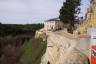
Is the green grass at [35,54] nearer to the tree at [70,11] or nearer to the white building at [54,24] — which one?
the tree at [70,11]

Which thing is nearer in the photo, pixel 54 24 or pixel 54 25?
pixel 54 25

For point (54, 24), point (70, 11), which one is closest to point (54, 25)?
point (54, 24)

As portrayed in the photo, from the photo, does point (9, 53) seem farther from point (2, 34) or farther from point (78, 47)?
point (78, 47)

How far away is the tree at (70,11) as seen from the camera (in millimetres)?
37625

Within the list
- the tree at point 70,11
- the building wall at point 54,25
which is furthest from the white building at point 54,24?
the tree at point 70,11

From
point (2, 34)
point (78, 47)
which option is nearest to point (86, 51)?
point (78, 47)

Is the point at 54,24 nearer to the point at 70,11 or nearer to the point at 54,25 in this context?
the point at 54,25

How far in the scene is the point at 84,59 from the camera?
28.1ft

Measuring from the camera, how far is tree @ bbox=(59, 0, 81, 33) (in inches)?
1481

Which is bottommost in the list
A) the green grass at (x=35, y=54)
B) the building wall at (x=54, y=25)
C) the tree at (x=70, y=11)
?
the green grass at (x=35, y=54)

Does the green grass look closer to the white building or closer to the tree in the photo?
the tree

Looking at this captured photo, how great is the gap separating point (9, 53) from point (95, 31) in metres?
39.0

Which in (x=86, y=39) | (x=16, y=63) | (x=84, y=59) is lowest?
(x=16, y=63)

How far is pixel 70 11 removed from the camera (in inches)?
1484
